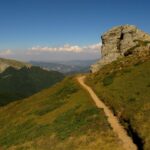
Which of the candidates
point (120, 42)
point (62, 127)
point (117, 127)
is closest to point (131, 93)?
point (117, 127)

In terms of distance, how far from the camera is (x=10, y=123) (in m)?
71.8

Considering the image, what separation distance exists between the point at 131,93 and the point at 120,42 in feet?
198

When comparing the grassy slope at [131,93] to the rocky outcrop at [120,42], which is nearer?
the grassy slope at [131,93]

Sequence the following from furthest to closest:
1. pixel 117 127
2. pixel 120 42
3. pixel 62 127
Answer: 1. pixel 120 42
2. pixel 62 127
3. pixel 117 127

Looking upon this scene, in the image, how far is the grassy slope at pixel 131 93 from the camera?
44750 millimetres

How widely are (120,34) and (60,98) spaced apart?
54.9 meters

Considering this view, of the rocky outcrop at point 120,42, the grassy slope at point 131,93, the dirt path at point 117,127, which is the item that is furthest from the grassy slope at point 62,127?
the rocky outcrop at point 120,42

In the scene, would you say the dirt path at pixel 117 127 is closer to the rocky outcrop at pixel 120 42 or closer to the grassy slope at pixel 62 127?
the grassy slope at pixel 62 127

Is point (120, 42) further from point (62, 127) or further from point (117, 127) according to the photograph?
point (117, 127)

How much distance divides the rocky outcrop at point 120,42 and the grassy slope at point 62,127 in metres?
37.1

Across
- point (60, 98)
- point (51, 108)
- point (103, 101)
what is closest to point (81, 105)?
point (103, 101)

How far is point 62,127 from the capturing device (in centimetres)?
5328

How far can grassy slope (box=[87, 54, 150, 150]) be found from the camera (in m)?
44.8

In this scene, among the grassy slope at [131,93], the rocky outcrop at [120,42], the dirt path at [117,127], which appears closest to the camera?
the dirt path at [117,127]
